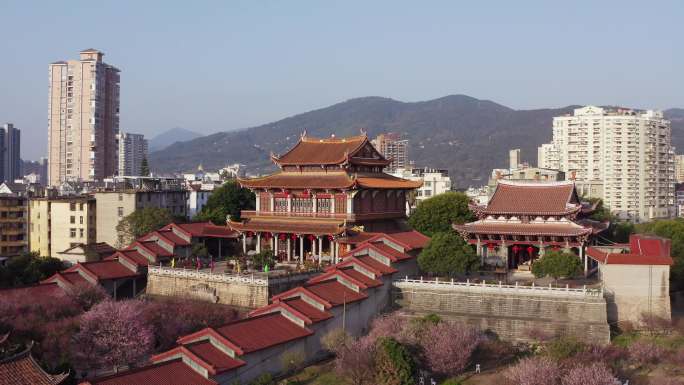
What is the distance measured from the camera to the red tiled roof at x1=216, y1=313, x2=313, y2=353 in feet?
98.7

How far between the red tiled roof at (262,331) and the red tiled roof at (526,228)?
17606 millimetres

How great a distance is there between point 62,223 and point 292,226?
2444 cm

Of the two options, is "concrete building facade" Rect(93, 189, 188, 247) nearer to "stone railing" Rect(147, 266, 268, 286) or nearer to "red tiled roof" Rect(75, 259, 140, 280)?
"red tiled roof" Rect(75, 259, 140, 280)

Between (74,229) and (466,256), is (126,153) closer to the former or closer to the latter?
(74,229)

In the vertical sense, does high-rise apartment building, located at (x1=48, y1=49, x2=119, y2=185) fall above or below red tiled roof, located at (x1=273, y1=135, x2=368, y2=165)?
above

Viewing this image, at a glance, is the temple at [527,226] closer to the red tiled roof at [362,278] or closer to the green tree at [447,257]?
the green tree at [447,257]

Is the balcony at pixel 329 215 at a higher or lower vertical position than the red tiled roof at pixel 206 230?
higher

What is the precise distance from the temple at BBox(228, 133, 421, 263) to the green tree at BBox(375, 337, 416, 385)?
1925 centimetres

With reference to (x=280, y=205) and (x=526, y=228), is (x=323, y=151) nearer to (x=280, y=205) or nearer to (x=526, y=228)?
(x=280, y=205)

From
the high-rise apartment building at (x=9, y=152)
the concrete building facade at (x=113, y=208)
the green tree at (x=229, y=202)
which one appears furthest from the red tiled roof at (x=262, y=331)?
the high-rise apartment building at (x=9, y=152)

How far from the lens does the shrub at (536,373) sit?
28.0 m

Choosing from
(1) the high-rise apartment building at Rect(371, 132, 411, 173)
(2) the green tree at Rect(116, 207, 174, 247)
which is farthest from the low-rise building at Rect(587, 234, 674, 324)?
(1) the high-rise apartment building at Rect(371, 132, 411, 173)

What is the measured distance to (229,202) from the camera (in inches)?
2598

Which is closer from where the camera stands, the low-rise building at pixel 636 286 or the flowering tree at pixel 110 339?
the flowering tree at pixel 110 339
